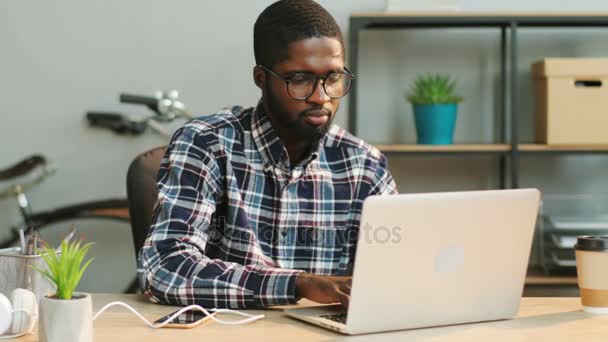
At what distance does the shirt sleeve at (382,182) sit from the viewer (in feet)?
5.98

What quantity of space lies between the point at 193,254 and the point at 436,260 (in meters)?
0.47

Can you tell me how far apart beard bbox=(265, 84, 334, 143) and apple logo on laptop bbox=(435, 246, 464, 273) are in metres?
0.47

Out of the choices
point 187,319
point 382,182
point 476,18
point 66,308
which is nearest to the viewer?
point 66,308

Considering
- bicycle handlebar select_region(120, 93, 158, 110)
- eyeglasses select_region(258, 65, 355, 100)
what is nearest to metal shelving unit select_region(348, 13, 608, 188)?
bicycle handlebar select_region(120, 93, 158, 110)

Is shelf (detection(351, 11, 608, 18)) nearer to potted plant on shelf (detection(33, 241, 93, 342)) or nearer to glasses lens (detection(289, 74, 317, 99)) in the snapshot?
glasses lens (detection(289, 74, 317, 99))

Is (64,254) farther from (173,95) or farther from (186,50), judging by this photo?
→ (186,50)

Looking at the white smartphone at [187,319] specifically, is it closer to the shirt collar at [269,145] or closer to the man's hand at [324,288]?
the man's hand at [324,288]

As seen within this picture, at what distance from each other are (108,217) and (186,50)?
620 mm

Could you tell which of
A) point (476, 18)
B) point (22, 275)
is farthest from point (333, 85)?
point (476, 18)

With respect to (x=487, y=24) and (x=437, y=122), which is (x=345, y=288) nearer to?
(x=437, y=122)

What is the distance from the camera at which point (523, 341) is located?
121 centimetres

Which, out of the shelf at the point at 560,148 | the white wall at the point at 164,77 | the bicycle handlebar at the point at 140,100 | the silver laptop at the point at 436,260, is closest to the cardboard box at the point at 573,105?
the shelf at the point at 560,148

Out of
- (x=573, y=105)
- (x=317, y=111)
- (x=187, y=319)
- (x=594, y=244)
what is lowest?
(x=187, y=319)

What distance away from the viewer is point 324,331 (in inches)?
49.0
